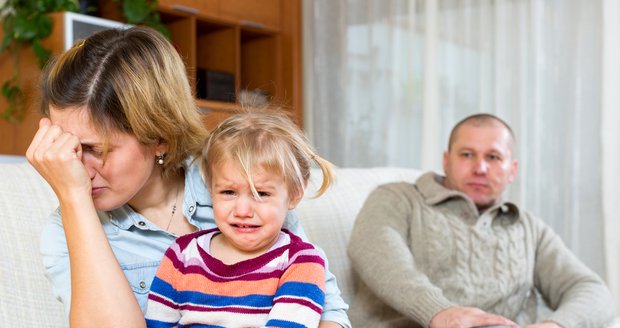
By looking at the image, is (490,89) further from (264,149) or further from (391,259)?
(264,149)

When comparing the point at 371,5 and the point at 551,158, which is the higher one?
the point at 371,5

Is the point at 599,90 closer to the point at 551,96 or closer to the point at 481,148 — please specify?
the point at 551,96

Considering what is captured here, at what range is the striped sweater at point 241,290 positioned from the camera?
1246 millimetres

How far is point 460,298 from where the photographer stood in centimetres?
228

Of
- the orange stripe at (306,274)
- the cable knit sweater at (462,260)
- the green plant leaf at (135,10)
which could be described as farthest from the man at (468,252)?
the green plant leaf at (135,10)

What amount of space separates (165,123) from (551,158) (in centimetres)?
312

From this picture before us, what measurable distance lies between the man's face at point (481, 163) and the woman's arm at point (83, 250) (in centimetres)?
141

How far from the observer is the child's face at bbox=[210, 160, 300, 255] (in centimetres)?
127

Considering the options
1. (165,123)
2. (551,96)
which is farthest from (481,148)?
(551,96)

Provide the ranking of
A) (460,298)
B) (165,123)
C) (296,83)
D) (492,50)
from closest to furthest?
(165,123) < (460,298) < (492,50) < (296,83)

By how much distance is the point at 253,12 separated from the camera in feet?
17.5

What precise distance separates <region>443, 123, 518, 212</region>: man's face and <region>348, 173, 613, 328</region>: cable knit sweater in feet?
0.16

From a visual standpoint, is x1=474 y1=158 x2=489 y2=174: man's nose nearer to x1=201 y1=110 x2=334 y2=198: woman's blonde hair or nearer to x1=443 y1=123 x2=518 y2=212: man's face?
x1=443 y1=123 x2=518 y2=212: man's face

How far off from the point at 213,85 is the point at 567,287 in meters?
3.07
